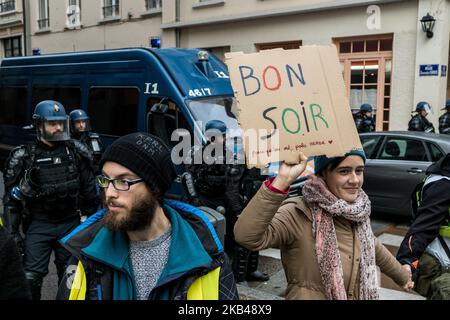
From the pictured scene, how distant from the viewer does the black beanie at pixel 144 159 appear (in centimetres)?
210

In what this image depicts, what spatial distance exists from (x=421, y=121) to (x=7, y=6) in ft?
80.6

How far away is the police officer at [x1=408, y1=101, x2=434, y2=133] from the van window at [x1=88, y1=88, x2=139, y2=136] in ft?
20.5

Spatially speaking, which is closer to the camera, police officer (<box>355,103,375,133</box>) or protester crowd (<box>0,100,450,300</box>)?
protester crowd (<box>0,100,450,300</box>)

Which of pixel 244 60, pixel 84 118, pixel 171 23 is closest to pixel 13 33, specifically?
pixel 171 23

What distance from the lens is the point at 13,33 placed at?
87.7 feet

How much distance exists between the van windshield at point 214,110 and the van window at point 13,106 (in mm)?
5308

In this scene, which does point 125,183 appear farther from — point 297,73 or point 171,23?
point 171,23

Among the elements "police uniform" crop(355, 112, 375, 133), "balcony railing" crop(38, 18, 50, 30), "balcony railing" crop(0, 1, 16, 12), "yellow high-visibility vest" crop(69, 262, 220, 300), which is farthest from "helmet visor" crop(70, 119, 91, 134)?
"balcony railing" crop(0, 1, 16, 12)

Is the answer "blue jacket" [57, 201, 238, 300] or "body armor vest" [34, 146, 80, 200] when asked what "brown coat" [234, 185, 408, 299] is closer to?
"blue jacket" [57, 201, 238, 300]

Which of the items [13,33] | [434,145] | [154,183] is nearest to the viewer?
[154,183]

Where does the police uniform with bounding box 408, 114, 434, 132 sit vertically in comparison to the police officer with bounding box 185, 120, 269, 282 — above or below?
above

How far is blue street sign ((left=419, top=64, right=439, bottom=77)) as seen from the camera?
11690mm

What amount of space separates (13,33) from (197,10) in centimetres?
1453

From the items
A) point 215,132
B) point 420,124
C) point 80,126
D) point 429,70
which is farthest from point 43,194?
point 429,70
